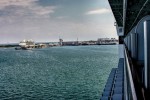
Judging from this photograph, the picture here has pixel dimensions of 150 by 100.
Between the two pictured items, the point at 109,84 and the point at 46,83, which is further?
the point at 46,83

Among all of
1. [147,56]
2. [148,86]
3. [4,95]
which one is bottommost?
[4,95]

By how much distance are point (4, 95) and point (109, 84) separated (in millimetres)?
23488

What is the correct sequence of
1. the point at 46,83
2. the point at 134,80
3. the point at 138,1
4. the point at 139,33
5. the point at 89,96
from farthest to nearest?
the point at 46,83 < the point at 89,96 < the point at 138,1 < the point at 139,33 < the point at 134,80

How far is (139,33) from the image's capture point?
19.4 feet

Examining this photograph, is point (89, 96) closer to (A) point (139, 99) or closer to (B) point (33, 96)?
(B) point (33, 96)

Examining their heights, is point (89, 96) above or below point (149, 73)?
below

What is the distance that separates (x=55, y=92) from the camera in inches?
1896

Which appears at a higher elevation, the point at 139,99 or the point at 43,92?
the point at 139,99

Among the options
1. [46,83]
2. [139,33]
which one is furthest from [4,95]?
[139,33]

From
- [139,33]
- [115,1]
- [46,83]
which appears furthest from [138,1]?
[46,83]

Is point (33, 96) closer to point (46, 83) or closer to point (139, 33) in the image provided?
point (46, 83)

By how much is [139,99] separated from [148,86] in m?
1.07

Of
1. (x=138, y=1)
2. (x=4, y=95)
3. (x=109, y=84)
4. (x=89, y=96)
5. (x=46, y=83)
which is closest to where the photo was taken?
(x=138, y=1)

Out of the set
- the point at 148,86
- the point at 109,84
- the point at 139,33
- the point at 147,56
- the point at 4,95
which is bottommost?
the point at 4,95
